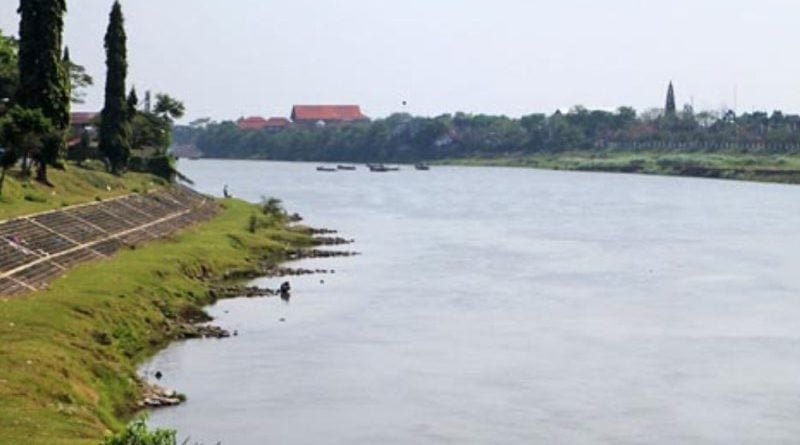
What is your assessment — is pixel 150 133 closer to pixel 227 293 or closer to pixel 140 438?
pixel 227 293

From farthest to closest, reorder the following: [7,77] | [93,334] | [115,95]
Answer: [115,95] < [7,77] < [93,334]

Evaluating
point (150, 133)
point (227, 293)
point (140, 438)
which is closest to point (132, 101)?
point (150, 133)

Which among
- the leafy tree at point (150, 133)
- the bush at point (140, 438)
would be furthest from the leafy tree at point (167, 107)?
the bush at point (140, 438)

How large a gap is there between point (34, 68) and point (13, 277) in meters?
22.9

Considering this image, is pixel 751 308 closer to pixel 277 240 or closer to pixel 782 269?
pixel 782 269

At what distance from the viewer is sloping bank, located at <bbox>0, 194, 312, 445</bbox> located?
31.2 m

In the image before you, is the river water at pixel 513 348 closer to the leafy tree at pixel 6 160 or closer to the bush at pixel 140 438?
the bush at pixel 140 438

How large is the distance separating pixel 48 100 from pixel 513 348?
31407 millimetres

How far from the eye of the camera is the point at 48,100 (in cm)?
6788

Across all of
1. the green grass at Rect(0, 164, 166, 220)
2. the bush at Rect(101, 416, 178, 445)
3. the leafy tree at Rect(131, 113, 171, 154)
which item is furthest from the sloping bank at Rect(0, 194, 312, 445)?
the leafy tree at Rect(131, 113, 171, 154)

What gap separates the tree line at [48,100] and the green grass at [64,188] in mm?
1009

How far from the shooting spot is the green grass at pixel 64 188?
209 feet

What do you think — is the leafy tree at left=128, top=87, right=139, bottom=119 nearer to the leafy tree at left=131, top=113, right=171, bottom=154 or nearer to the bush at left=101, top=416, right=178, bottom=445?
the leafy tree at left=131, top=113, right=171, bottom=154

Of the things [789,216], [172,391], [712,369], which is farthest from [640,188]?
[172,391]
